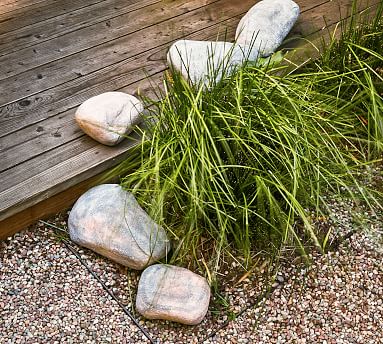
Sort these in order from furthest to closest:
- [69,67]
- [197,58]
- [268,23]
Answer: [268,23] → [69,67] → [197,58]

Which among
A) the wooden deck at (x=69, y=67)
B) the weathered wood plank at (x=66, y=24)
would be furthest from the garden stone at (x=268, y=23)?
the weathered wood plank at (x=66, y=24)

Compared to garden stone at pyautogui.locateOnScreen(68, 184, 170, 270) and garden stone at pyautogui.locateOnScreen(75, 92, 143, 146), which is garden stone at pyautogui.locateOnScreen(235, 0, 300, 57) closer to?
garden stone at pyautogui.locateOnScreen(75, 92, 143, 146)

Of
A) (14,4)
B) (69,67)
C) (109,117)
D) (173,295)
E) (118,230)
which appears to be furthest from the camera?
(14,4)

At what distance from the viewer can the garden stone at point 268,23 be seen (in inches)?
117

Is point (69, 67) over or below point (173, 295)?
over

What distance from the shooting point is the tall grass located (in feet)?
6.73

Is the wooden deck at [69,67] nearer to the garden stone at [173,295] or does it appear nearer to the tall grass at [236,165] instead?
the tall grass at [236,165]

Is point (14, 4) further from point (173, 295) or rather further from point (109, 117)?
point (173, 295)

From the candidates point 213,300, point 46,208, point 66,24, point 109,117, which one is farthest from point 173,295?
point 66,24

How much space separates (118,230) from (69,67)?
1.05 meters

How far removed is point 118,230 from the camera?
216 centimetres

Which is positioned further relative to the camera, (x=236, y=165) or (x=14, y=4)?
A: (x=14, y=4)

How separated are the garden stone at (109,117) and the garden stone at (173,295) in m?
0.60

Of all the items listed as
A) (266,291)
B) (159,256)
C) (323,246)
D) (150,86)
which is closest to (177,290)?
(159,256)
